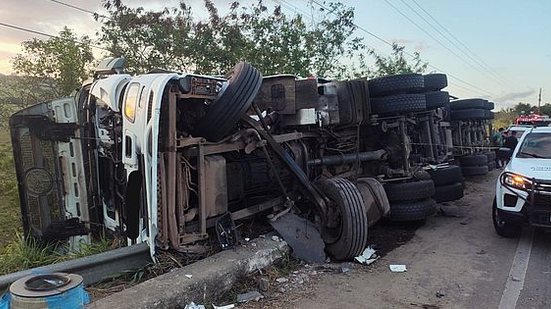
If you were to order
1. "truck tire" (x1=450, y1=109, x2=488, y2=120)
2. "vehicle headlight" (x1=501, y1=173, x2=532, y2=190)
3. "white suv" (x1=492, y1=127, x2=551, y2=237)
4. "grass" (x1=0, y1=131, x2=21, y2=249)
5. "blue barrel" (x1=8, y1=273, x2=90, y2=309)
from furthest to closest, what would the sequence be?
"truck tire" (x1=450, y1=109, x2=488, y2=120) → "grass" (x1=0, y1=131, x2=21, y2=249) → "vehicle headlight" (x1=501, y1=173, x2=532, y2=190) → "white suv" (x1=492, y1=127, x2=551, y2=237) → "blue barrel" (x1=8, y1=273, x2=90, y2=309)

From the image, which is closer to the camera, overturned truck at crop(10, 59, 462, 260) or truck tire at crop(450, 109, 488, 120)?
overturned truck at crop(10, 59, 462, 260)

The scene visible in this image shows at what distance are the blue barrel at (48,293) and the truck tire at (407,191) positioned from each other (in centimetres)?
532

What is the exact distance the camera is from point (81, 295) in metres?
2.62

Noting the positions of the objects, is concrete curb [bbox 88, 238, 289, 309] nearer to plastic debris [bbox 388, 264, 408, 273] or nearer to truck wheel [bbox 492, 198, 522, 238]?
plastic debris [bbox 388, 264, 408, 273]

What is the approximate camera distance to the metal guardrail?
3.95m

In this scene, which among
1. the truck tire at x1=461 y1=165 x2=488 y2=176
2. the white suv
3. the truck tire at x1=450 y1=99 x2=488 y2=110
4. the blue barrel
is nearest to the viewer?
the blue barrel

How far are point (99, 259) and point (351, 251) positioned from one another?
2.81 meters

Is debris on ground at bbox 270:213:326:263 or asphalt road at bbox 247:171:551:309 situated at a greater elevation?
debris on ground at bbox 270:213:326:263

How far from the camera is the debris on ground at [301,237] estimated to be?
5.53 meters

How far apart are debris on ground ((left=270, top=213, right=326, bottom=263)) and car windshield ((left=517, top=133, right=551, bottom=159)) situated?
3551 mm

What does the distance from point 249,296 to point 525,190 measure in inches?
156

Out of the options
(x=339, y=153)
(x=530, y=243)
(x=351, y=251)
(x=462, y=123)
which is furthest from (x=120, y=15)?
(x=530, y=243)

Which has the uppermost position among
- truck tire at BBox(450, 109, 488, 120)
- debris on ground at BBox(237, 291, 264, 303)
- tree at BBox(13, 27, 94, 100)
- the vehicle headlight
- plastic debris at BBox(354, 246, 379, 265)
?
tree at BBox(13, 27, 94, 100)

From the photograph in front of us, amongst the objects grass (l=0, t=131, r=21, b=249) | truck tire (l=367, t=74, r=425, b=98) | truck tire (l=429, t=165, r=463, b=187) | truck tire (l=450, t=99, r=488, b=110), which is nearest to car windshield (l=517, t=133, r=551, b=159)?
truck tire (l=429, t=165, r=463, b=187)
